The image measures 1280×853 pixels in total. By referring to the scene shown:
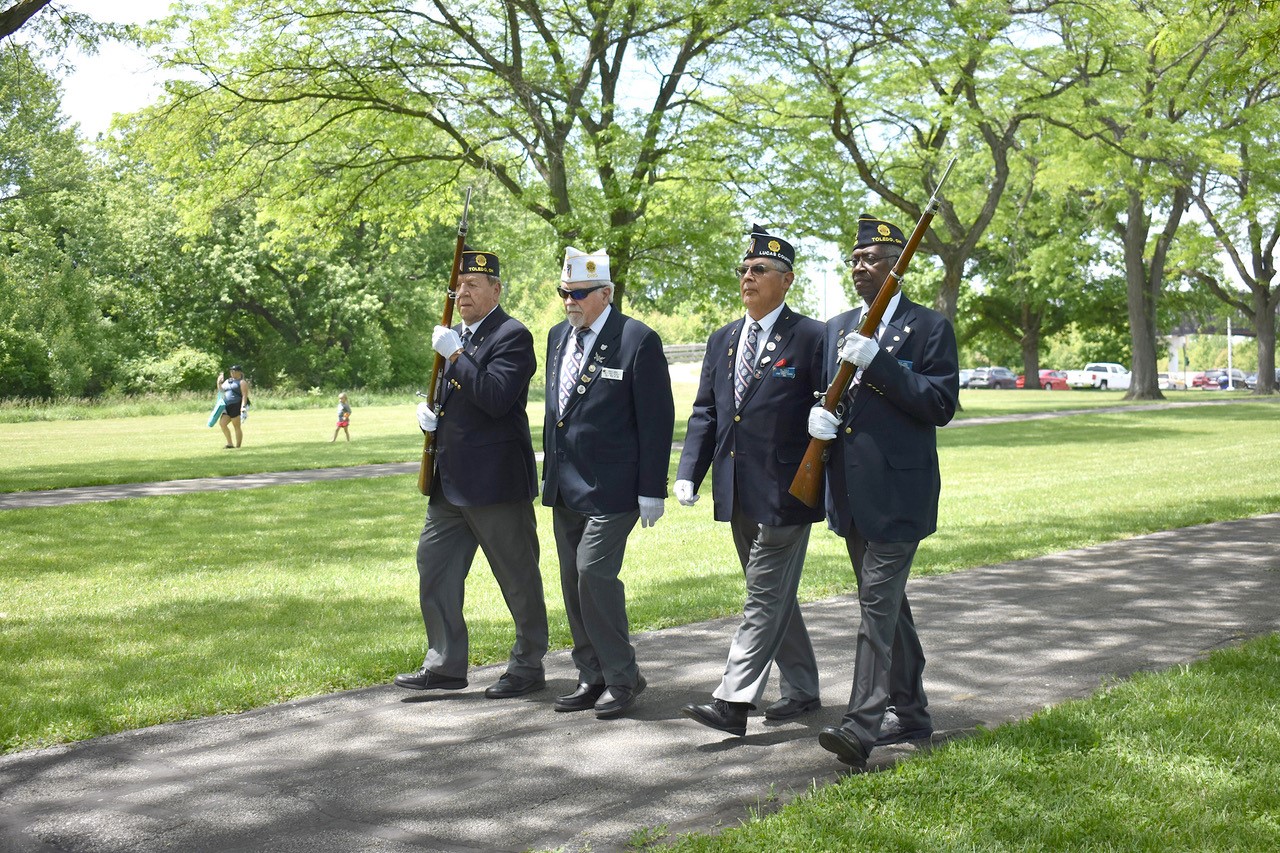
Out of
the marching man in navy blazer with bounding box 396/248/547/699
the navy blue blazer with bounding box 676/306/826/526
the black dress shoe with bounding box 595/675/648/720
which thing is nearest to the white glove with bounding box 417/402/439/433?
the marching man in navy blazer with bounding box 396/248/547/699

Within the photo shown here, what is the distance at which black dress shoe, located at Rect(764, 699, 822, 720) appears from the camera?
18.9 feet

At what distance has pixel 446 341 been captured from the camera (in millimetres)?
6238

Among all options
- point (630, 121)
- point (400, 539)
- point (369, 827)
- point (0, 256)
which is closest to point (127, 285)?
point (0, 256)

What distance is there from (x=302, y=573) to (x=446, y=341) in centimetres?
526

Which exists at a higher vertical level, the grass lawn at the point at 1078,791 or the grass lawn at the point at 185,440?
the grass lawn at the point at 185,440

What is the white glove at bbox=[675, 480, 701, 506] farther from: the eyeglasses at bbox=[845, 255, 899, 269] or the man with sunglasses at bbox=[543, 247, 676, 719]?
the eyeglasses at bbox=[845, 255, 899, 269]

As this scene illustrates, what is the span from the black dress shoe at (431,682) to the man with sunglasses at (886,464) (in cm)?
214

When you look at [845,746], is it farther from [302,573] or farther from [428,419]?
[302,573]

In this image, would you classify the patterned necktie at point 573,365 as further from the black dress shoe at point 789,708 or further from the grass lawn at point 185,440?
the grass lawn at point 185,440

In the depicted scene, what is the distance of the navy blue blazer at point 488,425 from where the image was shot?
630 cm

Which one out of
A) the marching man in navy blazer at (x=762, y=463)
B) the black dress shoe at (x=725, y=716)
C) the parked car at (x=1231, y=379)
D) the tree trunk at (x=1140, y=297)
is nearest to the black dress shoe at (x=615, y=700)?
the marching man in navy blazer at (x=762, y=463)

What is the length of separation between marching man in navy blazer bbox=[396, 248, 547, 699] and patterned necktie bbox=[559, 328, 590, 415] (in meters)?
0.23

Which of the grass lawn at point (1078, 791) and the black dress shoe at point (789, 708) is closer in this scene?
the grass lawn at point (1078, 791)

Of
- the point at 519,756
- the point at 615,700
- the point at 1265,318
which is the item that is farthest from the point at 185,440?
the point at 1265,318
